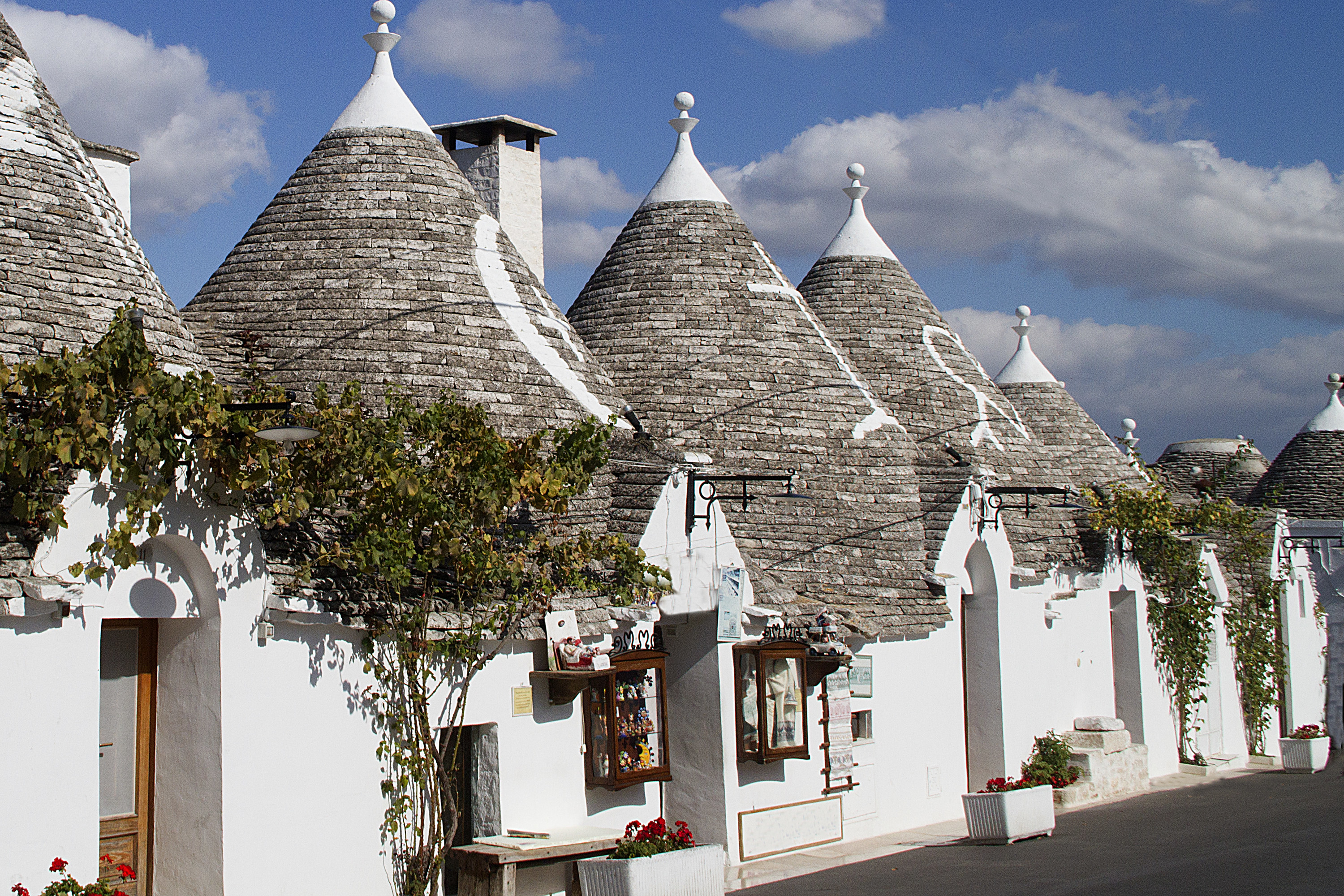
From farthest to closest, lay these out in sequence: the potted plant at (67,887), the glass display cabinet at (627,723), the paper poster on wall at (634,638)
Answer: the paper poster on wall at (634,638)
the glass display cabinet at (627,723)
the potted plant at (67,887)

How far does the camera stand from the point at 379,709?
10.2 metres

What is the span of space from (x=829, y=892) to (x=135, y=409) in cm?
684

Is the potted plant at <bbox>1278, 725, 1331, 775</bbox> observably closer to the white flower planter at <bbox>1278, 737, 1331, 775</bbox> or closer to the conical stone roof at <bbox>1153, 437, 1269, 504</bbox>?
the white flower planter at <bbox>1278, 737, 1331, 775</bbox>

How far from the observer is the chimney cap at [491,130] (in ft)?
63.2

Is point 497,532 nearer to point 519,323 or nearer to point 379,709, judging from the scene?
point 379,709

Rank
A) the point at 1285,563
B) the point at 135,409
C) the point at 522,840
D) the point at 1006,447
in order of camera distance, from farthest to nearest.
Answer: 1. the point at 1285,563
2. the point at 1006,447
3. the point at 522,840
4. the point at 135,409

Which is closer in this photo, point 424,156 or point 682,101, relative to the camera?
point 424,156

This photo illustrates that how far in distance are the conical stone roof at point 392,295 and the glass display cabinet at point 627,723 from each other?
2.37m

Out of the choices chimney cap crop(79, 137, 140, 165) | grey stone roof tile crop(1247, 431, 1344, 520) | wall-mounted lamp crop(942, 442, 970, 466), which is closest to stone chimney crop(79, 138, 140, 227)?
chimney cap crop(79, 137, 140, 165)

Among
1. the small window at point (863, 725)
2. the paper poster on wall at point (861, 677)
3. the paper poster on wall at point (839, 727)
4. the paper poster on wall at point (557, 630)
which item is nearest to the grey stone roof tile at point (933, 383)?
the paper poster on wall at point (861, 677)

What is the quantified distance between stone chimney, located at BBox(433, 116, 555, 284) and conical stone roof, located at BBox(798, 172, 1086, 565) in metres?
4.09

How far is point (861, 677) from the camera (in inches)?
589

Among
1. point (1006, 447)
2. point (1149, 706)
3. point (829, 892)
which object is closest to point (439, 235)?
point (829, 892)

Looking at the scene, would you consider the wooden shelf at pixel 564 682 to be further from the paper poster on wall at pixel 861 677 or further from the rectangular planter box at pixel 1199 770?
the rectangular planter box at pixel 1199 770
